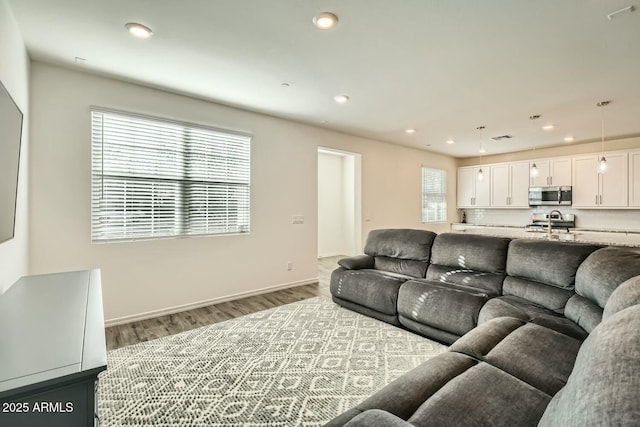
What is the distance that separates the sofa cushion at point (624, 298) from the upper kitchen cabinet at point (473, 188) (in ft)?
21.0

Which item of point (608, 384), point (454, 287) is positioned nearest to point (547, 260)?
point (454, 287)

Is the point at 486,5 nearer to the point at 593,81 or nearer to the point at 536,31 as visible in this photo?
the point at 536,31

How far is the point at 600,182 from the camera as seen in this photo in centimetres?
568

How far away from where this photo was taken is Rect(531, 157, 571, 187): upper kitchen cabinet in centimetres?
609

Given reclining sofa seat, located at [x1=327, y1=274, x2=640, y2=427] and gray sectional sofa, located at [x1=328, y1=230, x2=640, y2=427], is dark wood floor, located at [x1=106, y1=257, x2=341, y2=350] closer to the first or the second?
gray sectional sofa, located at [x1=328, y1=230, x2=640, y2=427]

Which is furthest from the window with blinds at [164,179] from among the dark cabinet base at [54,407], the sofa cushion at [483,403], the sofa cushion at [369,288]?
the sofa cushion at [483,403]

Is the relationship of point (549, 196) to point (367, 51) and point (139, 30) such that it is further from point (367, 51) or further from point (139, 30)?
point (139, 30)

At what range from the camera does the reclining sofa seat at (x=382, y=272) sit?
3.01 m

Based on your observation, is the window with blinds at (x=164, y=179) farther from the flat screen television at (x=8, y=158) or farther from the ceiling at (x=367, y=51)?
the flat screen television at (x=8, y=158)

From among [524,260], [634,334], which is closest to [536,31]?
[524,260]

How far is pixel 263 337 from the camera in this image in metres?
2.77

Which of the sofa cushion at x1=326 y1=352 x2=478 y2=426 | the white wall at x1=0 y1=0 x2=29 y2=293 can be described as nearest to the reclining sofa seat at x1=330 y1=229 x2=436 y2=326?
the sofa cushion at x1=326 y1=352 x2=478 y2=426

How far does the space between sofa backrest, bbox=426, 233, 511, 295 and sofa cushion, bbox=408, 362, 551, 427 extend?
1.55m

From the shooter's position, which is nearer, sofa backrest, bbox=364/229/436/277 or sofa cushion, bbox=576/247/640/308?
sofa cushion, bbox=576/247/640/308
